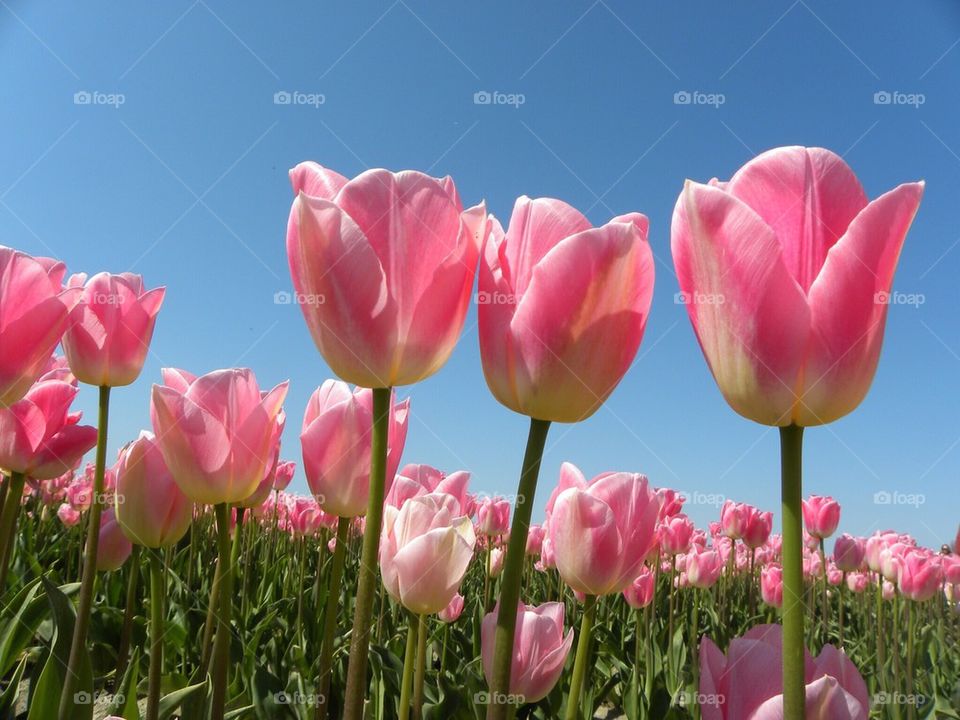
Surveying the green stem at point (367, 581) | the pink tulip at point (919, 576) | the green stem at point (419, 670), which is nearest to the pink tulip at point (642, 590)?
the green stem at point (419, 670)

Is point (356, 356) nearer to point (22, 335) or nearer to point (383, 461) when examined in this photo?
point (383, 461)

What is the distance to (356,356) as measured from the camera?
Answer: 30.1 inches

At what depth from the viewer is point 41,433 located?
1.59m

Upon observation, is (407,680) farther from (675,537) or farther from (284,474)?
(284,474)

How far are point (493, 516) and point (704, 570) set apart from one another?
166cm

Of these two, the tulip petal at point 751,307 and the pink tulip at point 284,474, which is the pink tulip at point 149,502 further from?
the pink tulip at point 284,474

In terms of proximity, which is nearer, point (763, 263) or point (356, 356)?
point (763, 263)

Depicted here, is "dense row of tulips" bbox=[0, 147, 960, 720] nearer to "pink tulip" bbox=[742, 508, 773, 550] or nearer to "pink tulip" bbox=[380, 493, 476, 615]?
"pink tulip" bbox=[380, 493, 476, 615]

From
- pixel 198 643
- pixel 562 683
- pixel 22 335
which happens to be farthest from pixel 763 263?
pixel 198 643

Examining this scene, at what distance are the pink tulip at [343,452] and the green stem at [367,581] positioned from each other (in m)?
0.40

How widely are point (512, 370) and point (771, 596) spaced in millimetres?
4821

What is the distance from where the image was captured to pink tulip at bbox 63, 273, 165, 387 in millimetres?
1646

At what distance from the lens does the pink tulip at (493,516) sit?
3.90 meters

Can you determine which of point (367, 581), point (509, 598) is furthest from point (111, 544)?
point (509, 598)
